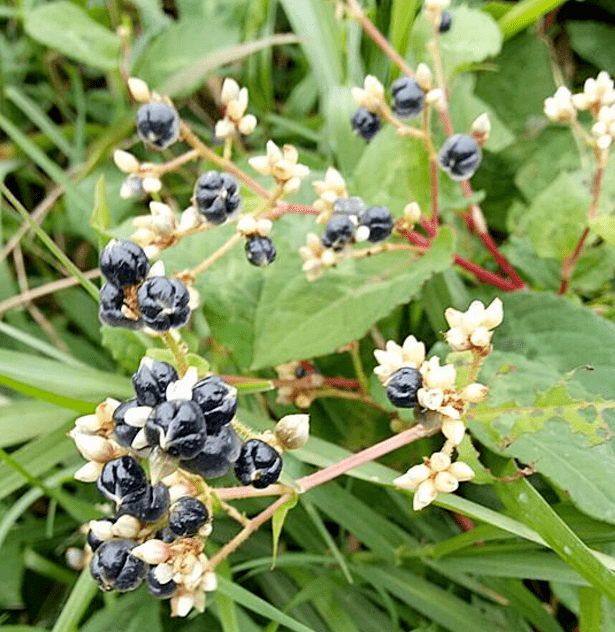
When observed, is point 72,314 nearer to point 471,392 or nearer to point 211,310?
point 211,310

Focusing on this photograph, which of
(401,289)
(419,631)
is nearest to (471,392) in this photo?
(401,289)

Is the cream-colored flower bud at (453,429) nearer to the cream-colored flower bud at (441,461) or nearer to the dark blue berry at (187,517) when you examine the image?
the cream-colored flower bud at (441,461)

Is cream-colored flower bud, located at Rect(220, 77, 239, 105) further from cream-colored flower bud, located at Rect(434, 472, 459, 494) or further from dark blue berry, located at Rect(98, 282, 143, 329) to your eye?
cream-colored flower bud, located at Rect(434, 472, 459, 494)

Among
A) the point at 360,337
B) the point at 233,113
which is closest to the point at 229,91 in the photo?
the point at 233,113

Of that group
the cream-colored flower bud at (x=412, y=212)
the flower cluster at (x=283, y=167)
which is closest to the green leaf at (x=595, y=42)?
the cream-colored flower bud at (x=412, y=212)

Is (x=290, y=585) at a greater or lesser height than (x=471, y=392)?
lesser
